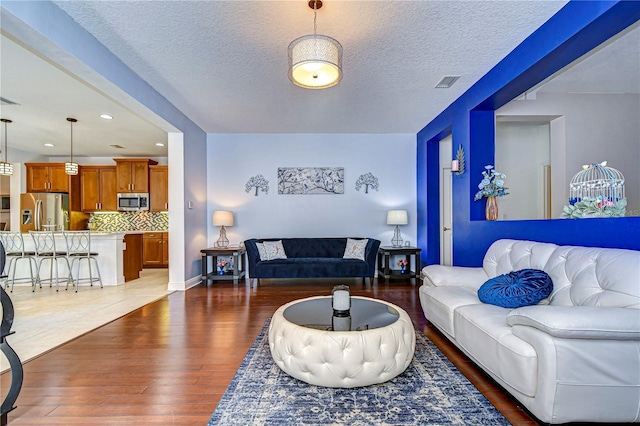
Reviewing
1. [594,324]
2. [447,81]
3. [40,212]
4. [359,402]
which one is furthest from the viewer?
[40,212]

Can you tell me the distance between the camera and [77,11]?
254cm

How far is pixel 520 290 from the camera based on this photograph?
2.30m

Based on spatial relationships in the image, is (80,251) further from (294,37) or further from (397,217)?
(397,217)

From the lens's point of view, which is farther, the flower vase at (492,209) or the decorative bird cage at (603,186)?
the flower vase at (492,209)

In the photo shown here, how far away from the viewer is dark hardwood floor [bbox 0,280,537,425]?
183 centimetres

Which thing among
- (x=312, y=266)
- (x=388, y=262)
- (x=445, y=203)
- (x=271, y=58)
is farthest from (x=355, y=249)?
(x=271, y=58)

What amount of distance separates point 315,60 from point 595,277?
7.70 ft

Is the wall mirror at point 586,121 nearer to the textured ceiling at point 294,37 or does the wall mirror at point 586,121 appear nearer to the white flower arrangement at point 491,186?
the textured ceiling at point 294,37

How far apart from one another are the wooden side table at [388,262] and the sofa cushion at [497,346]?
3041 millimetres

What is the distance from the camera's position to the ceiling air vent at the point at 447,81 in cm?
377

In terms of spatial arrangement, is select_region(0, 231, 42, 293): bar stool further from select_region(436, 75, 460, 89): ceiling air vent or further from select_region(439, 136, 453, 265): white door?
select_region(439, 136, 453, 265): white door

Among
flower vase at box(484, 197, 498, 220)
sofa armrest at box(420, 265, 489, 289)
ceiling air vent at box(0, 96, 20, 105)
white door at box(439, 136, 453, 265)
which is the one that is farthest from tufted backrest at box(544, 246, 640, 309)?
ceiling air vent at box(0, 96, 20, 105)

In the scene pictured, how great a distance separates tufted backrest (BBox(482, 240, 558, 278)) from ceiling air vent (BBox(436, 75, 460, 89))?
1.99 meters

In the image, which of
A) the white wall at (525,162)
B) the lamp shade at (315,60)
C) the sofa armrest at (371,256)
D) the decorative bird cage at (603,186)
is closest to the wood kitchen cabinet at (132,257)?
the sofa armrest at (371,256)
